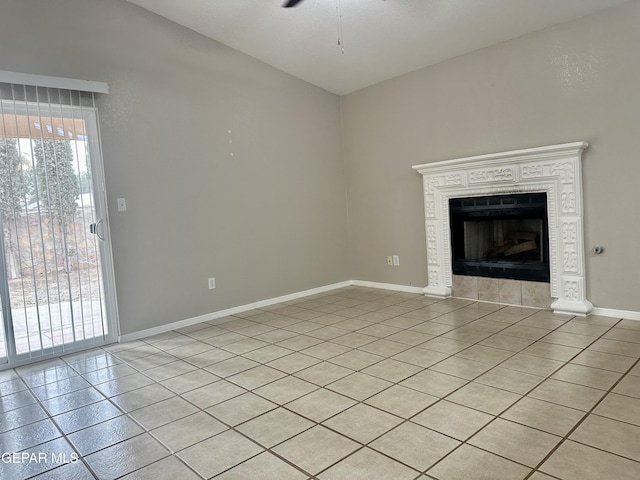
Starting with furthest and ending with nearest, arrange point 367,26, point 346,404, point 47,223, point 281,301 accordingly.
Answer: point 281,301 → point 367,26 → point 47,223 → point 346,404

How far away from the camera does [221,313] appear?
4.55m

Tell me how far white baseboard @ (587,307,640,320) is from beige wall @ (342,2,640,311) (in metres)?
0.05

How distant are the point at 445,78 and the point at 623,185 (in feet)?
6.50

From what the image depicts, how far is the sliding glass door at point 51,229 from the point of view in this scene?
3.31m

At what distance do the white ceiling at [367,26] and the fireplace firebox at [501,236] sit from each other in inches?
59.1

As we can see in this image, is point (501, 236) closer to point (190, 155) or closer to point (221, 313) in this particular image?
point (221, 313)

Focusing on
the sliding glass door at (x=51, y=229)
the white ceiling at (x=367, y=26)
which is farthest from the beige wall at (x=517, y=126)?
the sliding glass door at (x=51, y=229)

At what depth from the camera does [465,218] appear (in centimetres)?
459

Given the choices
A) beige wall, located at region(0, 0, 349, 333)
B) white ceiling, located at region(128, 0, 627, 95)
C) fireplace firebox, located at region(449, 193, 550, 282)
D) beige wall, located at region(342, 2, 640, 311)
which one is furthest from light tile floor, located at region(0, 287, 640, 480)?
white ceiling, located at region(128, 0, 627, 95)

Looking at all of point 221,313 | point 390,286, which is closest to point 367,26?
point 390,286

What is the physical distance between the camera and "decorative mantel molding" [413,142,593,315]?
372cm

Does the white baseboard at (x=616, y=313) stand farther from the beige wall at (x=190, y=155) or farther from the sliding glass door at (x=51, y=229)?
the sliding glass door at (x=51, y=229)

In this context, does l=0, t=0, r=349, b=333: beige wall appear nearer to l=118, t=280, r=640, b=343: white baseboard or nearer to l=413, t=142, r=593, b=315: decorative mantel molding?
l=118, t=280, r=640, b=343: white baseboard

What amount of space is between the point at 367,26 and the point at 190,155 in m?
2.06
